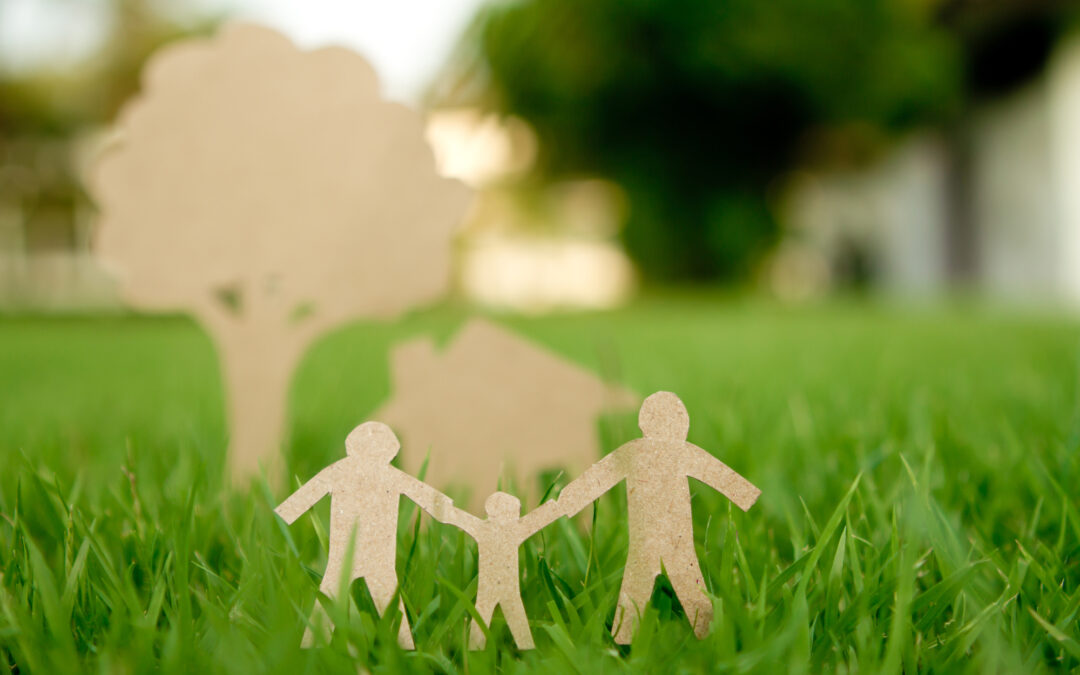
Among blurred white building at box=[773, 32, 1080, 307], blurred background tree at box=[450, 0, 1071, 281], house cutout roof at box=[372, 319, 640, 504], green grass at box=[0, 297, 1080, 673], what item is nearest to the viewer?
green grass at box=[0, 297, 1080, 673]

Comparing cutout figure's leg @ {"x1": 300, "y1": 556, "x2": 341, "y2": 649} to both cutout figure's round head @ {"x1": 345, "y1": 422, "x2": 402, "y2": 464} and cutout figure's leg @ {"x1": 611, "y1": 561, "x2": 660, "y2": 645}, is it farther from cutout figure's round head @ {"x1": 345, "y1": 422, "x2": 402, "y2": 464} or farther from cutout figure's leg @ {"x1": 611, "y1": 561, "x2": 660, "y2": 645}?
cutout figure's leg @ {"x1": 611, "y1": 561, "x2": 660, "y2": 645}

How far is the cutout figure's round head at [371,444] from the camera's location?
59cm

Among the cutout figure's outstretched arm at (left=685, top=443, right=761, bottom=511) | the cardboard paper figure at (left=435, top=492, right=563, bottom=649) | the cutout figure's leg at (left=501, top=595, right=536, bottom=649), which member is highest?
the cutout figure's outstretched arm at (left=685, top=443, right=761, bottom=511)

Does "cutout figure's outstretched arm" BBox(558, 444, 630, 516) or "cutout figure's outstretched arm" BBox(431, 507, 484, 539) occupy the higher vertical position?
"cutout figure's outstretched arm" BBox(558, 444, 630, 516)

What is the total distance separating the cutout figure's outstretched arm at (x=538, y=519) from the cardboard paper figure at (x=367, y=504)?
0.06 m

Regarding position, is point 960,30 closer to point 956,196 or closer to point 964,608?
point 956,196

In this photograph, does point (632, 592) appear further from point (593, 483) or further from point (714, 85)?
point (714, 85)

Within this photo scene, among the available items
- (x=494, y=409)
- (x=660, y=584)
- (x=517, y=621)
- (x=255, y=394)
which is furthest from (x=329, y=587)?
(x=255, y=394)

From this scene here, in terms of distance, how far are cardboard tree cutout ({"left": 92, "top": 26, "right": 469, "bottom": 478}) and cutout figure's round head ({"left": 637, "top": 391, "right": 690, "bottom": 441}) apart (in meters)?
0.50

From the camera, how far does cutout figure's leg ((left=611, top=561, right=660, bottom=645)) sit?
57 centimetres

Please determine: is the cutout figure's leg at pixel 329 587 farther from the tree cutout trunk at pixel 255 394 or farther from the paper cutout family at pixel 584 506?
the tree cutout trunk at pixel 255 394

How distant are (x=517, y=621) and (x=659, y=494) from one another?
0.14m

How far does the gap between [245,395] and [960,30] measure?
28.8 ft

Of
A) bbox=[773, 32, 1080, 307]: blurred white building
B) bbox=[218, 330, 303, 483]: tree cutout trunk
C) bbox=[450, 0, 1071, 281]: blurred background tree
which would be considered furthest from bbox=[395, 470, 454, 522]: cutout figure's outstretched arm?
bbox=[450, 0, 1071, 281]: blurred background tree
